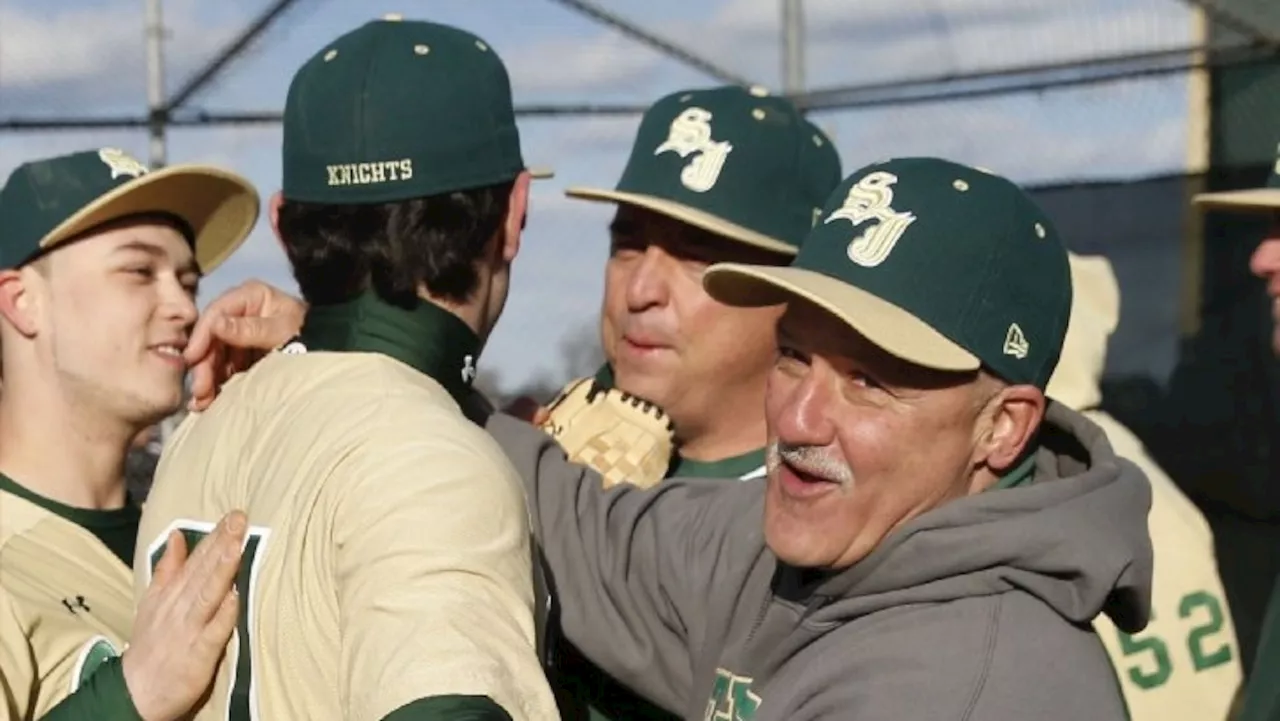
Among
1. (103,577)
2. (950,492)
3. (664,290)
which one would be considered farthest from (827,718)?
(103,577)

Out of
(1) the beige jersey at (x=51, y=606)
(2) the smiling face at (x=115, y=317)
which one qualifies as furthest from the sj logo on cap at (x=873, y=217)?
(2) the smiling face at (x=115, y=317)

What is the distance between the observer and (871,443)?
2354 millimetres

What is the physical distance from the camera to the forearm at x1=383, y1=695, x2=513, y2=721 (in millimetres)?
2037

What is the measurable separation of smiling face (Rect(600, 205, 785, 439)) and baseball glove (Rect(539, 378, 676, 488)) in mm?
160

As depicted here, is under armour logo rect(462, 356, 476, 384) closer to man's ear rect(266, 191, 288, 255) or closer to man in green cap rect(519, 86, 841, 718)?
man's ear rect(266, 191, 288, 255)

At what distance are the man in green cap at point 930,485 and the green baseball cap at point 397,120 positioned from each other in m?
0.37

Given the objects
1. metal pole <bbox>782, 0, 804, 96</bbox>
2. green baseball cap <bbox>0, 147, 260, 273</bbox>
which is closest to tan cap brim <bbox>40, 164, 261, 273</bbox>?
green baseball cap <bbox>0, 147, 260, 273</bbox>

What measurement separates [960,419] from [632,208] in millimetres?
1348

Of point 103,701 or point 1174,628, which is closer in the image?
point 103,701

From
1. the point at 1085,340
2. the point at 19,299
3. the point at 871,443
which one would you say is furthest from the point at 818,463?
the point at 1085,340

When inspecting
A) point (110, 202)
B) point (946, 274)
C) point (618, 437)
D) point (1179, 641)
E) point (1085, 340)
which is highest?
point (946, 274)

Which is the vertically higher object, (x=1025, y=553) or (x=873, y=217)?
(x=873, y=217)

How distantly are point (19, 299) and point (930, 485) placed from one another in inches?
81.1

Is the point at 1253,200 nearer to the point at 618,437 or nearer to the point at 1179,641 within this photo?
the point at 1179,641
